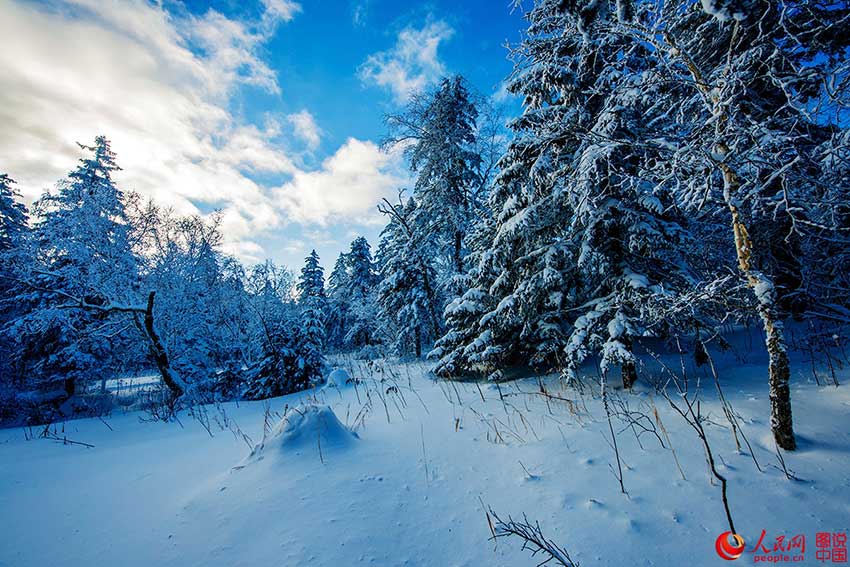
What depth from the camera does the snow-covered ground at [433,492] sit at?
236cm

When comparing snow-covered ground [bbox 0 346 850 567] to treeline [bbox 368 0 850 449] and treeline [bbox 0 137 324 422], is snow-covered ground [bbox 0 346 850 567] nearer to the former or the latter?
treeline [bbox 368 0 850 449]

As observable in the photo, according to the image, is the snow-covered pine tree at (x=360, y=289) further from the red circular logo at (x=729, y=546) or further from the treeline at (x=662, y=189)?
the red circular logo at (x=729, y=546)

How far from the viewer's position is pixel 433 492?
3.16 m

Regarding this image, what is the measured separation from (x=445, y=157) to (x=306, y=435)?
41.5 feet

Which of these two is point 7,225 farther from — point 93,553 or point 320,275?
point 93,553

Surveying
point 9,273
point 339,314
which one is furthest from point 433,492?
point 339,314

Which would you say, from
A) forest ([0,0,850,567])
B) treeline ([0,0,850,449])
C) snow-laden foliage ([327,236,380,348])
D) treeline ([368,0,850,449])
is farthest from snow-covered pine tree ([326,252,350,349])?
treeline ([368,0,850,449])

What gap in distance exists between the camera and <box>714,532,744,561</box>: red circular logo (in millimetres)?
2121

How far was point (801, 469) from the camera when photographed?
2.89 meters

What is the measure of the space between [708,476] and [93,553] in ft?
17.4

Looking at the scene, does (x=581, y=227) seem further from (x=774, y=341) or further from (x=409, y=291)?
(x=409, y=291)

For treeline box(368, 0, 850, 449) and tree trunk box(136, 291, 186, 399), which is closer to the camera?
treeline box(368, 0, 850, 449)

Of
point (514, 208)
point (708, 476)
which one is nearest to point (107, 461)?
point (708, 476)

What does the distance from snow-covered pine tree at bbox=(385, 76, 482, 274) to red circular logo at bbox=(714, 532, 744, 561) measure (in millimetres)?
12548
